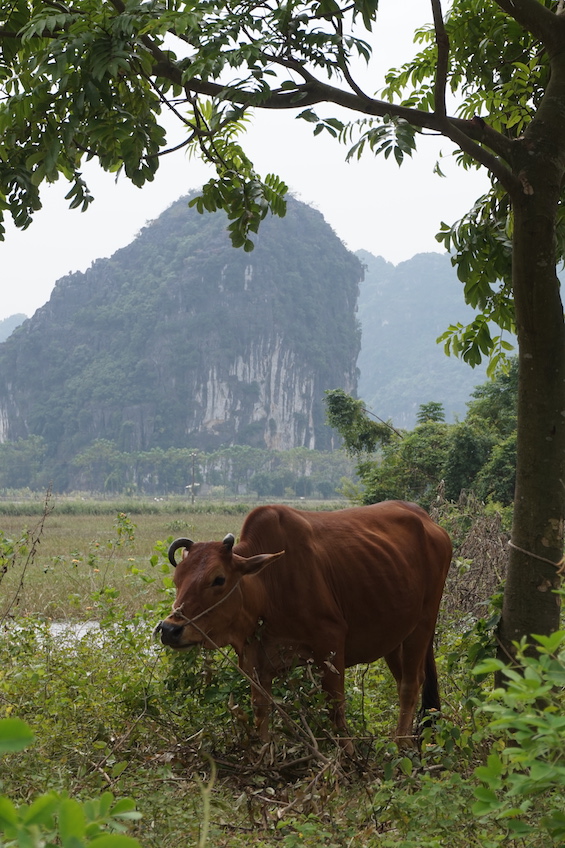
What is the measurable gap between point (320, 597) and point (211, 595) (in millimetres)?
554

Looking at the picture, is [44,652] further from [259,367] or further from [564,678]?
[259,367]

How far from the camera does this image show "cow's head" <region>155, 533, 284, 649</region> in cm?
359

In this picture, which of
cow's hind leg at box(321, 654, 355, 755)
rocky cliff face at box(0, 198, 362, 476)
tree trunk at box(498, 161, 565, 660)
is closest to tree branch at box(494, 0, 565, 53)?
tree trunk at box(498, 161, 565, 660)

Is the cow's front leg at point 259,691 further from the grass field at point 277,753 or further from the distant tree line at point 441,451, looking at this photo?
the distant tree line at point 441,451

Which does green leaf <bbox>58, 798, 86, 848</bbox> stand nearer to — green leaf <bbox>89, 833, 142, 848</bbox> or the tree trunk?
green leaf <bbox>89, 833, 142, 848</bbox>

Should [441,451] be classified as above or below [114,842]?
above

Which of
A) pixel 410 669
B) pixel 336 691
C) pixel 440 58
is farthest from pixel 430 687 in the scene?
pixel 440 58

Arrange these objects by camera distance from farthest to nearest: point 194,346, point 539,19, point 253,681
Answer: point 194,346 < point 539,19 < point 253,681

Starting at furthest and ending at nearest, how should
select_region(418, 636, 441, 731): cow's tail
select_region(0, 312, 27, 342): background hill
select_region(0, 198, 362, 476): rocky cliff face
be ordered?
select_region(0, 312, 27, 342): background hill, select_region(0, 198, 362, 476): rocky cliff face, select_region(418, 636, 441, 731): cow's tail

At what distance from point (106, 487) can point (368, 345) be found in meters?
83.1

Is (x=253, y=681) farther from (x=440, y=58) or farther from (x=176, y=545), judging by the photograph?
(x=440, y=58)

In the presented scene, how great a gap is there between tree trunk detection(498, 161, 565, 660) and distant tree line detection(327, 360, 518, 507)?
1067 centimetres

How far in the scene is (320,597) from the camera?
3986 millimetres

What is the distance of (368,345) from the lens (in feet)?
523
